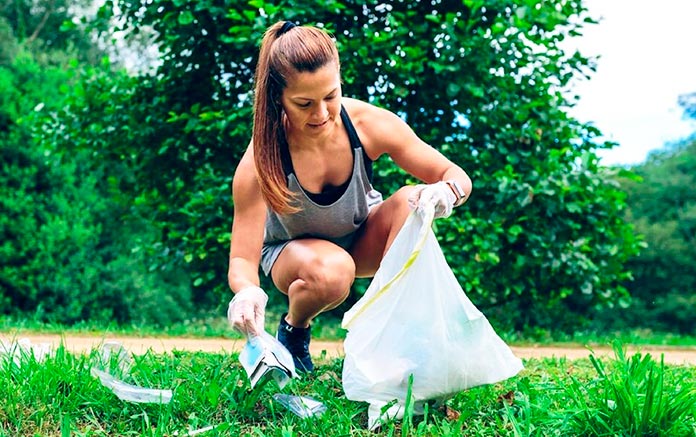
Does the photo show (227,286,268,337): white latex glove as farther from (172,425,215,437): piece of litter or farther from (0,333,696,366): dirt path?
(0,333,696,366): dirt path

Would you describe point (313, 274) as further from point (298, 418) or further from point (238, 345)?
point (238, 345)

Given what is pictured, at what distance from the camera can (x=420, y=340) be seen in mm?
2225

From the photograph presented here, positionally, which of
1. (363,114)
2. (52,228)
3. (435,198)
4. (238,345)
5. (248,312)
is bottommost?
(238,345)

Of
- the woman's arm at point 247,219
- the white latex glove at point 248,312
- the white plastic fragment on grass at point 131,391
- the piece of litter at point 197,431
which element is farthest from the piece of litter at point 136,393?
the woman's arm at point 247,219

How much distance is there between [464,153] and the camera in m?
5.39

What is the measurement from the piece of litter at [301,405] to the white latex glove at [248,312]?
0.76 feet

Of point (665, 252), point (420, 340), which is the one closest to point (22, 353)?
point (420, 340)

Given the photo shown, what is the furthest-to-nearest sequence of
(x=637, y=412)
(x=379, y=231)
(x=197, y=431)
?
(x=379, y=231), (x=197, y=431), (x=637, y=412)

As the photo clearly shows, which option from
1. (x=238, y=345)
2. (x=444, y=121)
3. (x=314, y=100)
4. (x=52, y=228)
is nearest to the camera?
(x=314, y=100)

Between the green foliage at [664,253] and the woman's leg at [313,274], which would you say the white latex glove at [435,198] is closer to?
the woman's leg at [313,274]

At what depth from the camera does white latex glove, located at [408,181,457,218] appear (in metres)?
2.36

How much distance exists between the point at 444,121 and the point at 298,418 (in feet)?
12.1

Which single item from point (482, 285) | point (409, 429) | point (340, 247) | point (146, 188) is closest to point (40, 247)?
point (146, 188)

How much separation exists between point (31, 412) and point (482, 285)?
4150mm
